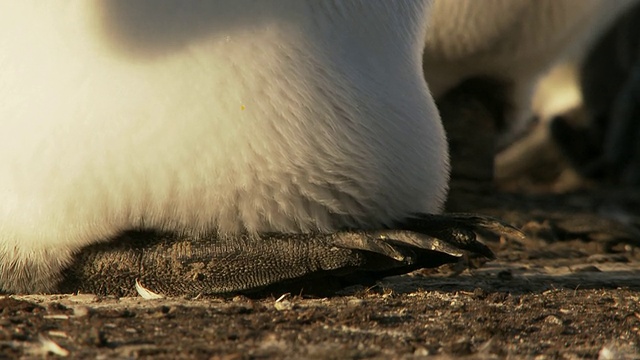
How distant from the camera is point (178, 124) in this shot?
2078 millimetres

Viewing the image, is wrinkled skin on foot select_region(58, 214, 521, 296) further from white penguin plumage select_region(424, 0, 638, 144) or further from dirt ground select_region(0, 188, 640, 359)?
white penguin plumage select_region(424, 0, 638, 144)

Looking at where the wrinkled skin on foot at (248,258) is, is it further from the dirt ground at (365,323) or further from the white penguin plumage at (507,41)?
the white penguin plumage at (507,41)

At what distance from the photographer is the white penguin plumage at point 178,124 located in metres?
2.08

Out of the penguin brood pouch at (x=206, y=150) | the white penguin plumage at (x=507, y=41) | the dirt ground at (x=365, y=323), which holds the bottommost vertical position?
the dirt ground at (x=365, y=323)

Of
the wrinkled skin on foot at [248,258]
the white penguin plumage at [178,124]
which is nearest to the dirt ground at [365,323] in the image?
the wrinkled skin on foot at [248,258]

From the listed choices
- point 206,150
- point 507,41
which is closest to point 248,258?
point 206,150

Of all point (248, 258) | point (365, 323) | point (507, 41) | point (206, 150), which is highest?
point (507, 41)

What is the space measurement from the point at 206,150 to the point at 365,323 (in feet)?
1.33

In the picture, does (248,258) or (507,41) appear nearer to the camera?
Result: (248,258)

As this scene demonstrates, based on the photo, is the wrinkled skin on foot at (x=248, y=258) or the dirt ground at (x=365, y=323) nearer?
the dirt ground at (x=365, y=323)

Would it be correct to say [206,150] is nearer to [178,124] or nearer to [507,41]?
[178,124]

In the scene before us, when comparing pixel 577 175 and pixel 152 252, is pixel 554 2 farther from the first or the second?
pixel 152 252

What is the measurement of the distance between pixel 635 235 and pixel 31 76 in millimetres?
2124

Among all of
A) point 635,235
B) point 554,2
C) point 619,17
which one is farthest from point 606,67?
point 635,235
